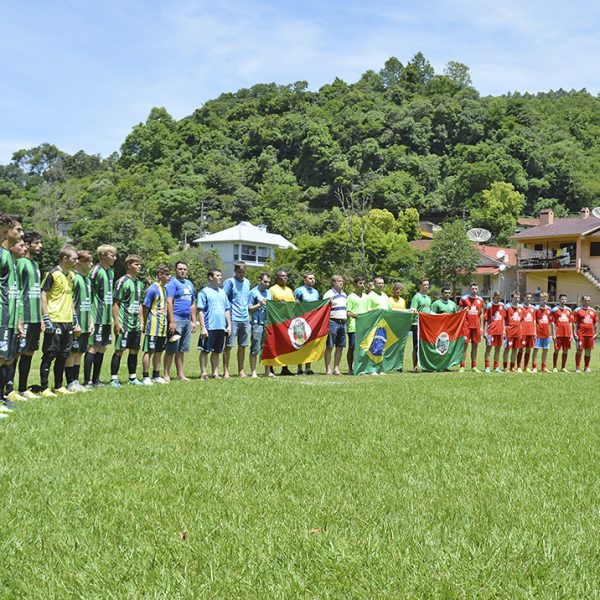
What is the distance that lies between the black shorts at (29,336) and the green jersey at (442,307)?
32.8 feet

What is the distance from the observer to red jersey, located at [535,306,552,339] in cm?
1686

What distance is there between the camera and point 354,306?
588 inches

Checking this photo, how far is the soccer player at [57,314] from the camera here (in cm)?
966

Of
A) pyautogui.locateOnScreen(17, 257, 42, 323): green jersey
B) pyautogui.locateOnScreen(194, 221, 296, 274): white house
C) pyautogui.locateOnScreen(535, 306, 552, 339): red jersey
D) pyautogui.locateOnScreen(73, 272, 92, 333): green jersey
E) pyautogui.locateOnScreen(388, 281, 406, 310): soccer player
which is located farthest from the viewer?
pyautogui.locateOnScreen(194, 221, 296, 274): white house

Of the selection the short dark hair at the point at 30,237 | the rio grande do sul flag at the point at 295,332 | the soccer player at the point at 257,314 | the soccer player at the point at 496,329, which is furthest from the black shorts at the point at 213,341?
the soccer player at the point at 496,329

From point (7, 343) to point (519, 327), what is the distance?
1232 cm

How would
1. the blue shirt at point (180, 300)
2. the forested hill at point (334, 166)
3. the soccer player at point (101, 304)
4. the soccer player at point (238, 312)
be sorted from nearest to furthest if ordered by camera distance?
1. the soccer player at point (101, 304)
2. the blue shirt at point (180, 300)
3. the soccer player at point (238, 312)
4. the forested hill at point (334, 166)

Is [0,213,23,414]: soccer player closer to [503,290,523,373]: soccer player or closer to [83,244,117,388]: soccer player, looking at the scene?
[83,244,117,388]: soccer player

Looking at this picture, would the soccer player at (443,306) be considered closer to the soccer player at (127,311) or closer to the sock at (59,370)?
the soccer player at (127,311)

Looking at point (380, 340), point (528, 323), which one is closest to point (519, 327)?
point (528, 323)

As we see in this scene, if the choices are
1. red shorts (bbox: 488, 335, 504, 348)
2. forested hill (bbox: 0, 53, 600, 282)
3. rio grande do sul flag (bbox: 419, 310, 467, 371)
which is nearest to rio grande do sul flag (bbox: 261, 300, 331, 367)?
rio grande do sul flag (bbox: 419, 310, 467, 371)

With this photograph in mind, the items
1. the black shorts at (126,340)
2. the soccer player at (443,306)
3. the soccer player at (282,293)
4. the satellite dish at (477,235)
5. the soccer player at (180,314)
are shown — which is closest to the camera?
the black shorts at (126,340)

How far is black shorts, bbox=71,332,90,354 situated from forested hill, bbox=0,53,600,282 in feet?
199

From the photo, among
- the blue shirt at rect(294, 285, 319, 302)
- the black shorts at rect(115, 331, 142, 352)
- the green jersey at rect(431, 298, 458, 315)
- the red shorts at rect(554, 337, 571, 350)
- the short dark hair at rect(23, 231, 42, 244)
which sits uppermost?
the short dark hair at rect(23, 231, 42, 244)
